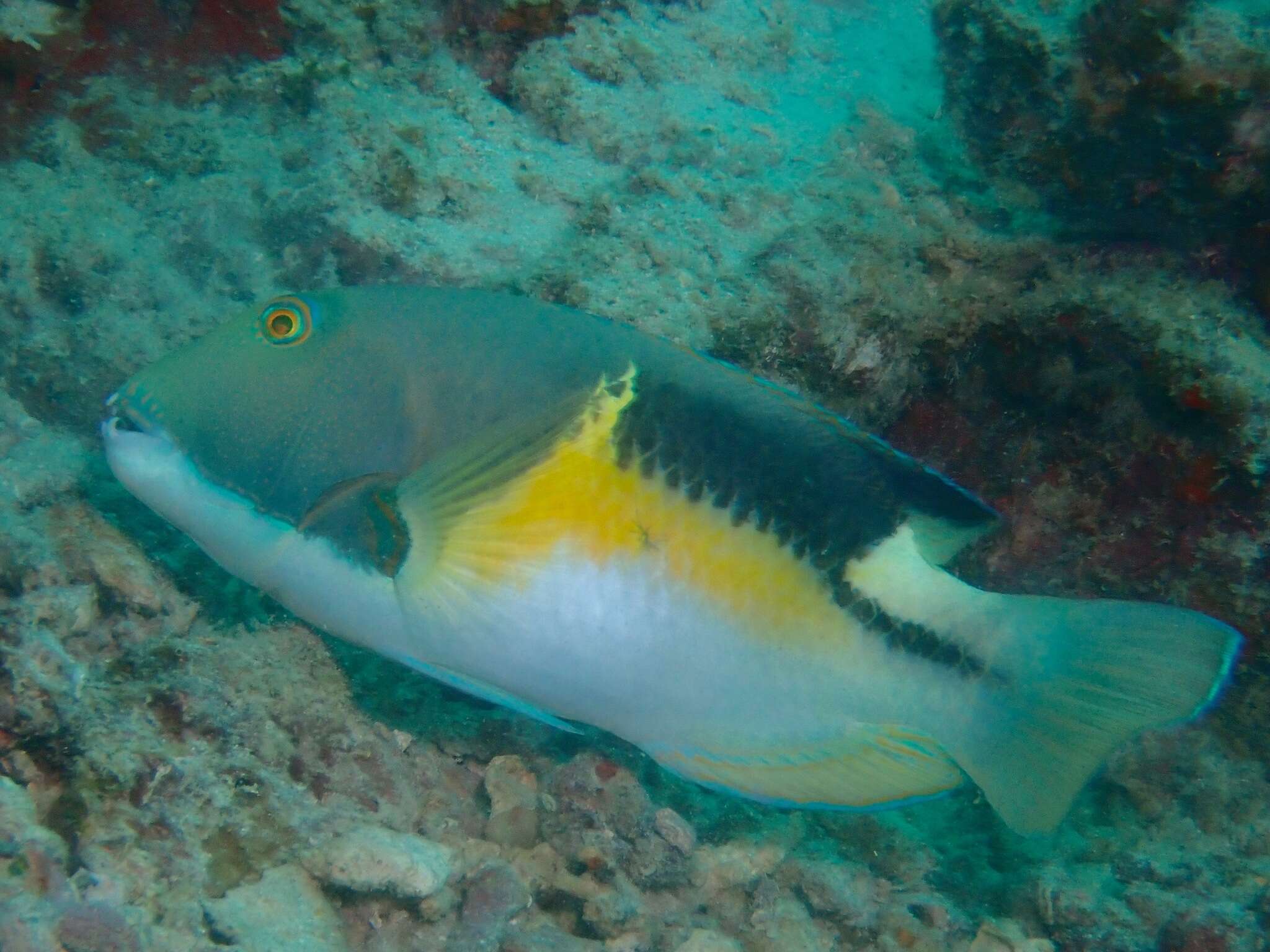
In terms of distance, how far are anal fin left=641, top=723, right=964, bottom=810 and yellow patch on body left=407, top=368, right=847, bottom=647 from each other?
298 millimetres

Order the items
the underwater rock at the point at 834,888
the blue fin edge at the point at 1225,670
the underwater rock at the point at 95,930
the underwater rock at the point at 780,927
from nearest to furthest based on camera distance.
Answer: the underwater rock at the point at 95,930 < the blue fin edge at the point at 1225,670 < the underwater rock at the point at 780,927 < the underwater rock at the point at 834,888

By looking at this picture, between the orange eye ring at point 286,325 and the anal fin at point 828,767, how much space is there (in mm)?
1432

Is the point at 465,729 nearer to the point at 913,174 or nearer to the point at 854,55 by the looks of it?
the point at 913,174

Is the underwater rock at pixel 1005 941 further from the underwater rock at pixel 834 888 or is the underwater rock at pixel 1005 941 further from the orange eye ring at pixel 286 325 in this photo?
the orange eye ring at pixel 286 325

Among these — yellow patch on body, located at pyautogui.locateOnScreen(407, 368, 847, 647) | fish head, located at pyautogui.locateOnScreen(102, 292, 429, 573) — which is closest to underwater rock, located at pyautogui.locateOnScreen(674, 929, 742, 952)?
yellow patch on body, located at pyautogui.locateOnScreen(407, 368, 847, 647)

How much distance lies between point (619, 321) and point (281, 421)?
48.7 inches

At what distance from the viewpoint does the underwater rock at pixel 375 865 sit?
2113 mm

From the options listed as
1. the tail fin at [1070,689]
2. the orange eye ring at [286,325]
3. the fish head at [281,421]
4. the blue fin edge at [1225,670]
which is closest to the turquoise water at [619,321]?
the fish head at [281,421]

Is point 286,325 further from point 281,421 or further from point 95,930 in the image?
point 95,930

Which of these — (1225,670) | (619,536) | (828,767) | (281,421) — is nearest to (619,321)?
(619,536)

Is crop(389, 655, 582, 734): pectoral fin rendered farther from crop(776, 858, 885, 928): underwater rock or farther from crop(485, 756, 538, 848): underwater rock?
crop(776, 858, 885, 928): underwater rock

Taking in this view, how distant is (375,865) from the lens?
84.0 inches

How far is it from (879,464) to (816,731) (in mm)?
710

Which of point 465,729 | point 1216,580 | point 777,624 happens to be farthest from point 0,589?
point 1216,580
